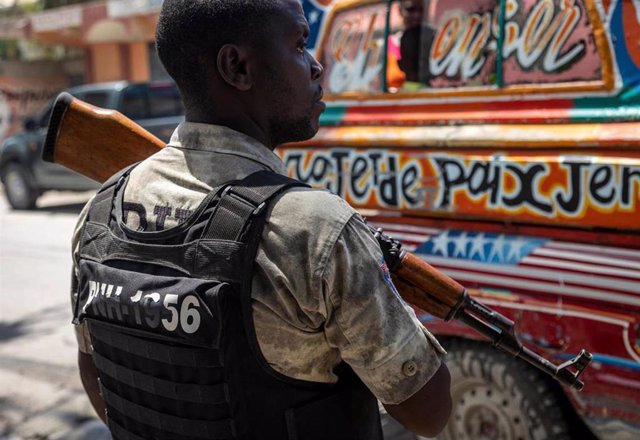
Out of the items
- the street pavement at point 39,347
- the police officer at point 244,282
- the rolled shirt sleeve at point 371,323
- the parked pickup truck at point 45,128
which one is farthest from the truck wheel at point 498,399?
the parked pickup truck at point 45,128

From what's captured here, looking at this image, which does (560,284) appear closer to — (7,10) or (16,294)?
(16,294)

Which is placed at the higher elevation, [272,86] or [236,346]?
[272,86]

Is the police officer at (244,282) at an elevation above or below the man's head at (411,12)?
below

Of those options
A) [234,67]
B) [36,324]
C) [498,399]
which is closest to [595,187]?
[498,399]

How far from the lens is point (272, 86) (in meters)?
1.27

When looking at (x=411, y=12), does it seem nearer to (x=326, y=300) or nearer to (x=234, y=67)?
(x=234, y=67)

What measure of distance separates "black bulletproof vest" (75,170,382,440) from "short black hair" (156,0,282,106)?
0.75 ft

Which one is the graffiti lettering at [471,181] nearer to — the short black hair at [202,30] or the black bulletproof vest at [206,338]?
the black bulletproof vest at [206,338]

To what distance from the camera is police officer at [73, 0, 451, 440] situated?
1.14m

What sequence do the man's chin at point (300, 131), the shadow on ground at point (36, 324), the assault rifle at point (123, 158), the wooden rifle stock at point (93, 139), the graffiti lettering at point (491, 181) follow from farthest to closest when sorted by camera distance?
the shadow on ground at point (36, 324)
the graffiti lettering at point (491, 181)
the wooden rifle stock at point (93, 139)
the assault rifle at point (123, 158)
the man's chin at point (300, 131)

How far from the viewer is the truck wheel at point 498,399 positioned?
2516 mm

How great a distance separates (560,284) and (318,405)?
143cm

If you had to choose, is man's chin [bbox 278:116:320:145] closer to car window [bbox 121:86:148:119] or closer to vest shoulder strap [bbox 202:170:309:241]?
vest shoulder strap [bbox 202:170:309:241]

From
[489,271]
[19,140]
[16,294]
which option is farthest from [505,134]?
[19,140]
